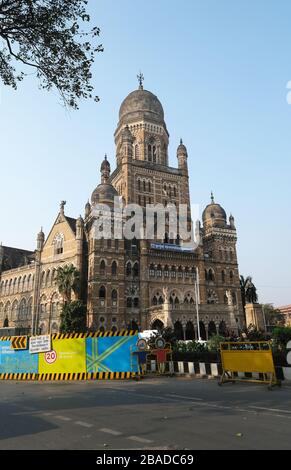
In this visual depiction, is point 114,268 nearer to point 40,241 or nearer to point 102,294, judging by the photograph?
point 102,294

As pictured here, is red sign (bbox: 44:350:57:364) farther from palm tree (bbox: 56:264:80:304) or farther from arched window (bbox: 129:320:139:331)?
arched window (bbox: 129:320:139:331)

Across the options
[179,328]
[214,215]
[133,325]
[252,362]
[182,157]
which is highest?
[182,157]

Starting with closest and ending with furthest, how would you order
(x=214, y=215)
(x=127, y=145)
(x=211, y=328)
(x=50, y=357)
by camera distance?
(x=50, y=357) → (x=211, y=328) → (x=127, y=145) → (x=214, y=215)

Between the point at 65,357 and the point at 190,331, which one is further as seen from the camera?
the point at 190,331

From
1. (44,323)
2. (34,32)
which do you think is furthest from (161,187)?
(34,32)

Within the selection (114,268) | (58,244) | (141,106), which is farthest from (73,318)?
(141,106)

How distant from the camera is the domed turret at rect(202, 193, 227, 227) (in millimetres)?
56688

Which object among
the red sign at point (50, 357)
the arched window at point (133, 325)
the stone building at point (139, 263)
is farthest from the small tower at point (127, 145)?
the red sign at point (50, 357)

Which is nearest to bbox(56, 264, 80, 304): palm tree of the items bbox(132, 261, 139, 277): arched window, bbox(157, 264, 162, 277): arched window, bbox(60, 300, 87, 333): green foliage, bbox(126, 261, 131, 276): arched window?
bbox(60, 300, 87, 333): green foliage

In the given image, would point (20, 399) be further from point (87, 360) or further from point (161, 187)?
point (161, 187)

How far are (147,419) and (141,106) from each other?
196 feet

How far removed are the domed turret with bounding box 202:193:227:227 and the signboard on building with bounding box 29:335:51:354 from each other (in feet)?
136

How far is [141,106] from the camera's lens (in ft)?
203

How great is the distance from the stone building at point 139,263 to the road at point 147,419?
31588 millimetres
